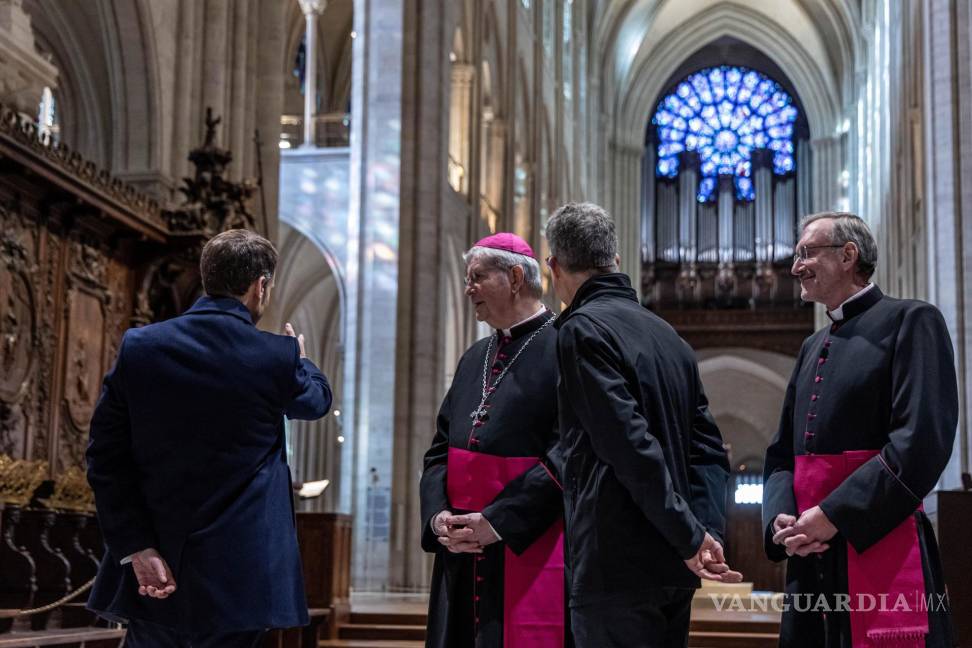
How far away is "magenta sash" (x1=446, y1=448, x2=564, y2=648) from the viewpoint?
3633 millimetres

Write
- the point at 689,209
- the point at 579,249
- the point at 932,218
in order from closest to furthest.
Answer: the point at 579,249 → the point at 932,218 → the point at 689,209

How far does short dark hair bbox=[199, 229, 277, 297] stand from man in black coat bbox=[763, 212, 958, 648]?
1473 millimetres

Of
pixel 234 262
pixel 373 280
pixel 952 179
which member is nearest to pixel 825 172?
pixel 952 179

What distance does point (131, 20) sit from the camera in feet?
35.4

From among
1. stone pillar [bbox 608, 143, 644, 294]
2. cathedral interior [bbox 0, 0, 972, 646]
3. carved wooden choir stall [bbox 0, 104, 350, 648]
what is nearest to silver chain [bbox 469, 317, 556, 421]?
cathedral interior [bbox 0, 0, 972, 646]

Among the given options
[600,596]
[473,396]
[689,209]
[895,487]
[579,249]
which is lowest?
[600,596]

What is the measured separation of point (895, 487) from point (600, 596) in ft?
2.59

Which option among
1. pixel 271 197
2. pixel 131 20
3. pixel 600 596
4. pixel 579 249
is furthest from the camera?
pixel 271 197

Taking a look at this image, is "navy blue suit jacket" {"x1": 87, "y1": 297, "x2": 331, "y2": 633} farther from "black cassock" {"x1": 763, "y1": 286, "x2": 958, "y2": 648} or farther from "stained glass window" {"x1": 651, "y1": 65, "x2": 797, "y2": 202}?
"stained glass window" {"x1": 651, "y1": 65, "x2": 797, "y2": 202}

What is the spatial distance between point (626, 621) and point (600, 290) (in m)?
0.86

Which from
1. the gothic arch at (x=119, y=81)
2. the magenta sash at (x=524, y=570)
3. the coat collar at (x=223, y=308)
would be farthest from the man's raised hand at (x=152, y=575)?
the gothic arch at (x=119, y=81)

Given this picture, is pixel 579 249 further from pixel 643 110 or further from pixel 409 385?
pixel 643 110

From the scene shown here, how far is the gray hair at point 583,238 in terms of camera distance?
3.54 metres

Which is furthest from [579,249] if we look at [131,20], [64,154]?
[131,20]
